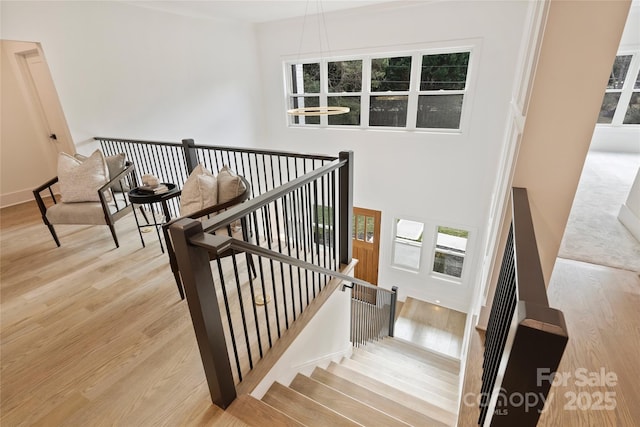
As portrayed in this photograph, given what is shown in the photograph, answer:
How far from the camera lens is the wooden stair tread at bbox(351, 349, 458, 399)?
3.26 m

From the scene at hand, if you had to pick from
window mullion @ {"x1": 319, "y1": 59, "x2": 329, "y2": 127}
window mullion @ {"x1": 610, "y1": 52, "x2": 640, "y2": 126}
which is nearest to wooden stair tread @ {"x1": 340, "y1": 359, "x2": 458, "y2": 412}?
window mullion @ {"x1": 319, "y1": 59, "x2": 329, "y2": 127}

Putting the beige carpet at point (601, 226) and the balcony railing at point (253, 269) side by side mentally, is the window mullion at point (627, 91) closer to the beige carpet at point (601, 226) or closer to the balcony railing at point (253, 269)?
the beige carpet at point (601, 226)

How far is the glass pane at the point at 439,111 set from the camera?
4.53 meters

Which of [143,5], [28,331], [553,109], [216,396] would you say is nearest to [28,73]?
[143,5]

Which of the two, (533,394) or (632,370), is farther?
(632,370)

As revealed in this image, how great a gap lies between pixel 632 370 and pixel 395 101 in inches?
174

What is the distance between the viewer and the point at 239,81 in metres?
5.50

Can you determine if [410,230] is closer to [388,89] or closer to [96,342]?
[388,89]

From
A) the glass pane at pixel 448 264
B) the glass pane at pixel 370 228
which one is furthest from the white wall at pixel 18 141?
the glass pane at pixel 448 264

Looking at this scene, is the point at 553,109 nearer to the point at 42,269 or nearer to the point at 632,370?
the point at 632,370

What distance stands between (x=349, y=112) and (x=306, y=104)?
3.37 ft

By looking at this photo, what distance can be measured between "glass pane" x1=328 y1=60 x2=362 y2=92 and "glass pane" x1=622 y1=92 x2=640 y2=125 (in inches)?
226

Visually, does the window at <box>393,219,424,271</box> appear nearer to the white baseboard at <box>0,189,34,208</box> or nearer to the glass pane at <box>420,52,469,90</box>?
the glass pane at <box>420,52,469,90</box>

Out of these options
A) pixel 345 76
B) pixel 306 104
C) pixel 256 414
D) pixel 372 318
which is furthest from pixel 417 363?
pixel 306 104
